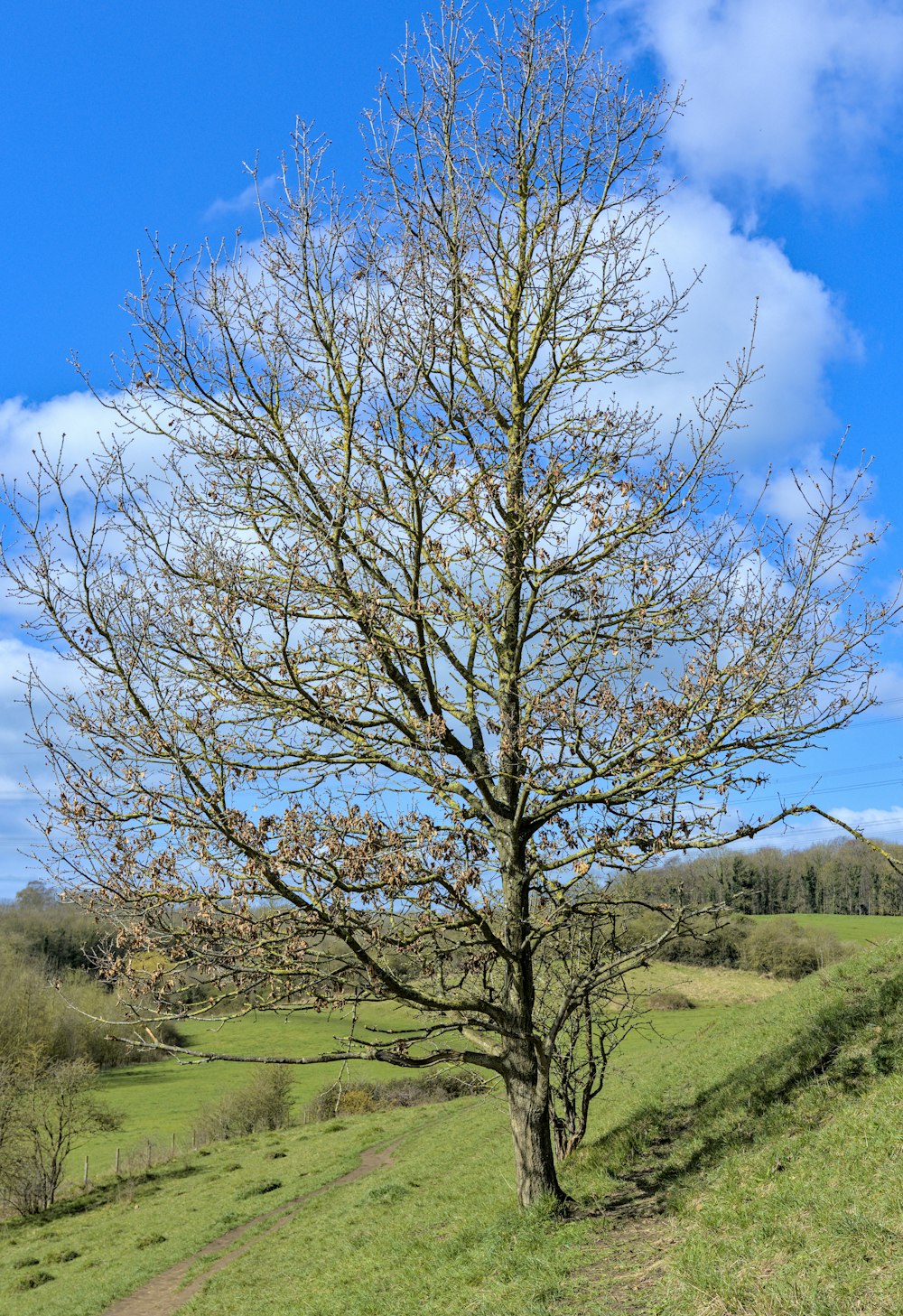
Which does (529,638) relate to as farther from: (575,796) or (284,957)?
(284,957)

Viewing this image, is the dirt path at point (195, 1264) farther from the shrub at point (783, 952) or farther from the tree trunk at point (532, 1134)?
the shrub at point (783, 952)

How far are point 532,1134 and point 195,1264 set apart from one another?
1616cm

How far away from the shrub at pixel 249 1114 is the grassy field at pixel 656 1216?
18843mm

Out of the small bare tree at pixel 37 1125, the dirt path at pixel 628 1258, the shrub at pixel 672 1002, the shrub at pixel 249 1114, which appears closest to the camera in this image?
the dirt path at pixel 628 1258

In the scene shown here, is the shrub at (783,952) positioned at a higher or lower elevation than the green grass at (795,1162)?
lower

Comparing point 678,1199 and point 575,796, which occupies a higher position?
point 575,796

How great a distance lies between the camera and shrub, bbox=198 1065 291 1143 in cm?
4606

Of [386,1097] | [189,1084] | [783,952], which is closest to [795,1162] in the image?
[386,1097]

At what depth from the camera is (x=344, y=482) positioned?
889cm

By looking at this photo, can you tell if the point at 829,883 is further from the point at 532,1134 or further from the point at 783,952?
the point at 532,1134

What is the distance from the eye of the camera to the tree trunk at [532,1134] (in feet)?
31.7

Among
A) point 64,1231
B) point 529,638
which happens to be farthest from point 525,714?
point 64,1231

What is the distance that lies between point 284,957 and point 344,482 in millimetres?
4519

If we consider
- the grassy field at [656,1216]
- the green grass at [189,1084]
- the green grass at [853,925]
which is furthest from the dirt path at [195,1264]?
the green grass at [853,925]
